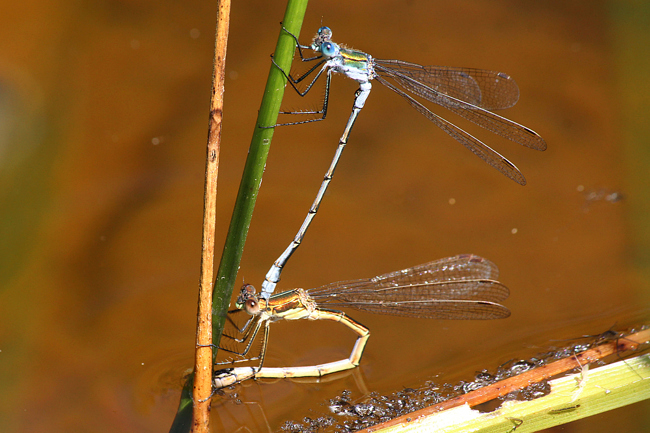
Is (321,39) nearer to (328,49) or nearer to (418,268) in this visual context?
(328,49)

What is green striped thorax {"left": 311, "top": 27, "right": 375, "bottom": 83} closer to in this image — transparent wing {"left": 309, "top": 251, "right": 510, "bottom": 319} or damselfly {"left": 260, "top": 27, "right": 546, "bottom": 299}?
damselfly {"left": 260, "top": 27, "right": 546, "bottom": 299}

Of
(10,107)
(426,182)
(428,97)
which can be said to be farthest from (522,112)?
(10,107)

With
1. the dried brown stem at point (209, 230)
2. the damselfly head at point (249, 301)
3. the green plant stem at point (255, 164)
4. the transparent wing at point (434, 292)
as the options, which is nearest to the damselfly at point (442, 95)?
the damselfly head at point (249, 301)

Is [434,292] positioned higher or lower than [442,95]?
lower

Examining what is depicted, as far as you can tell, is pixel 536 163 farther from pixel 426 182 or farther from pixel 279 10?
pixel 279 10

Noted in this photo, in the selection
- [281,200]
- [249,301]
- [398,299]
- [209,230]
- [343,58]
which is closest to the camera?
[209,230]

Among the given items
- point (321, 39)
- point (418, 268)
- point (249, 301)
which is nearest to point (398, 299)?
point (418, 268)
